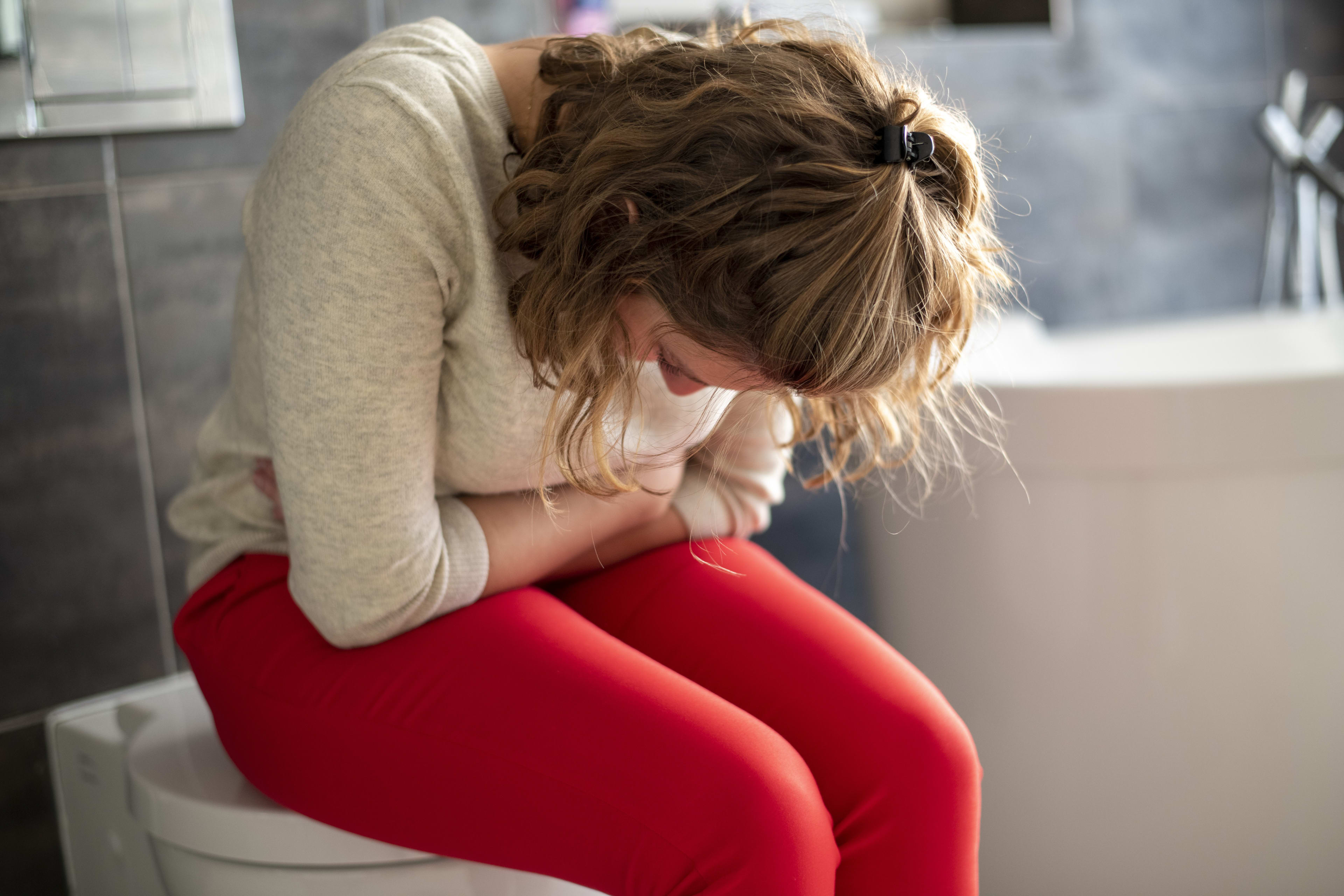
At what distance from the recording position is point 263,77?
1.21m

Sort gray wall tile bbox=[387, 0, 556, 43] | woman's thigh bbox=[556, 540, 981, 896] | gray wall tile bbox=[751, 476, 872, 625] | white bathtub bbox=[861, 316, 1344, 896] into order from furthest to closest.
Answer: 1. gray wall tile bbox=[751, 476, 872, 625]
2. gray wall tile bbox=[387, 0, 556, 43]
3. white bathtub bbox=[861, 316, 1344, 896]
4. woman's thigh bbox=[556, 540, 981, 896]

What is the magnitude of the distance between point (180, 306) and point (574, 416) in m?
0.72

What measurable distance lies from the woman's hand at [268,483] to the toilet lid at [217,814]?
198 mm

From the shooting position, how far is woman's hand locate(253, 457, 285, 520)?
0.82 meters

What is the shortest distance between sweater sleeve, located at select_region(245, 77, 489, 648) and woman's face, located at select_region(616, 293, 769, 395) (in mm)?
119

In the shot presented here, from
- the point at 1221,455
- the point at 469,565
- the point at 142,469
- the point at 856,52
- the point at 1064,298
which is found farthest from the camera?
the point at 1064,298

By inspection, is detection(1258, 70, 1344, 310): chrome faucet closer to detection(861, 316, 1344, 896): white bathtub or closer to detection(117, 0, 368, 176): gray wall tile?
detection(861, 316, 1344, 896): white bathtub

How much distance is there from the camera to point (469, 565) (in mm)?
749

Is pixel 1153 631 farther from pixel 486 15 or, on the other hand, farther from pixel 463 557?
pixel 486 15

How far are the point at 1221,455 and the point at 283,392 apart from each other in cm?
79

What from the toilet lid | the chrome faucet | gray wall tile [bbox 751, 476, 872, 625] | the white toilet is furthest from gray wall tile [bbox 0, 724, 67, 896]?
the chrome faucet

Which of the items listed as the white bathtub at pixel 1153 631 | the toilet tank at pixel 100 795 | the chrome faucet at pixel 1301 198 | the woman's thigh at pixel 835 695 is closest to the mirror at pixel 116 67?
the toilet tank at pixel 100 795

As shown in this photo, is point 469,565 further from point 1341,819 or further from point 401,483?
point 1341,819

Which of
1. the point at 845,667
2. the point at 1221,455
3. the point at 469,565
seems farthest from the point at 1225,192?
the point at 469,565
